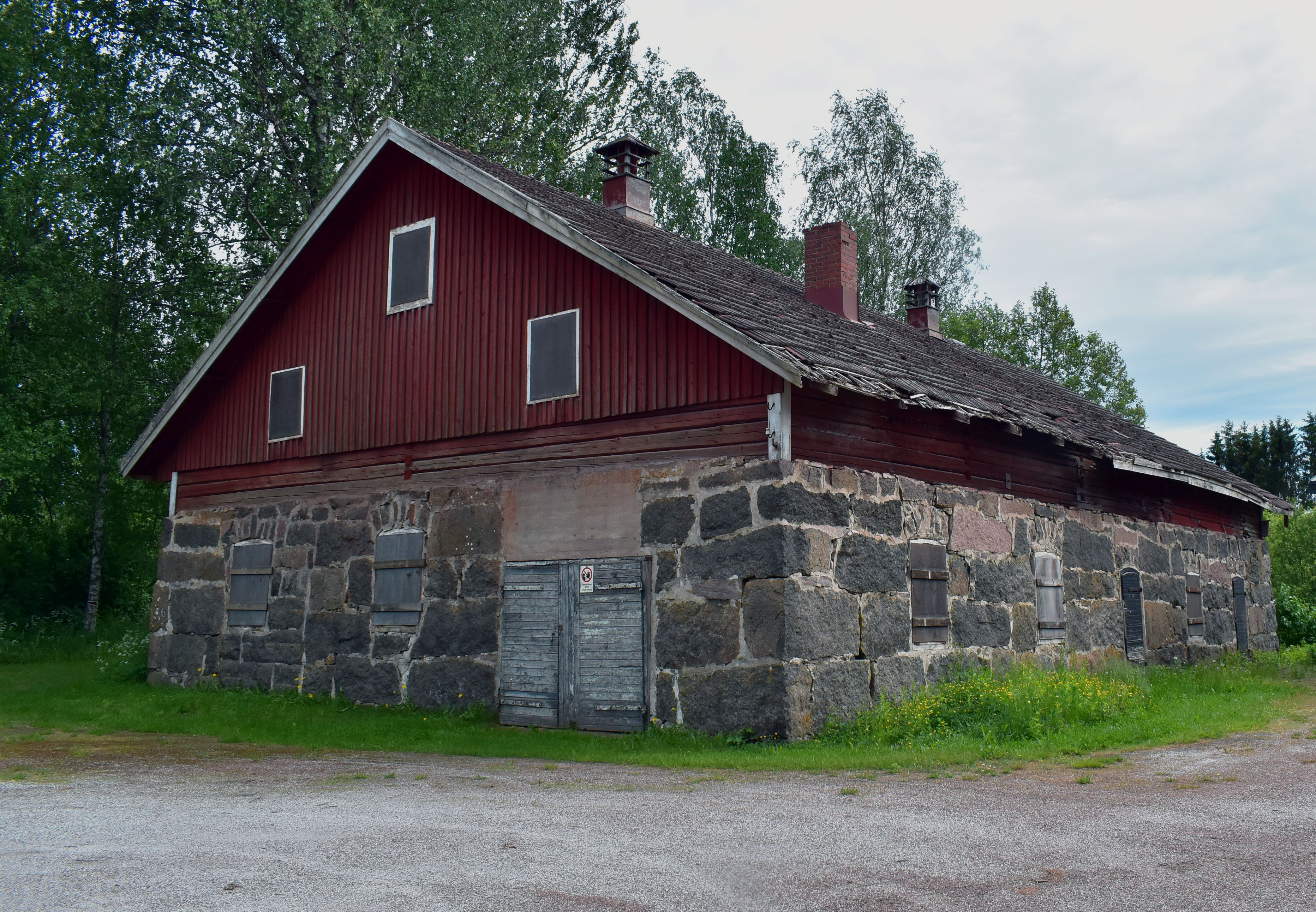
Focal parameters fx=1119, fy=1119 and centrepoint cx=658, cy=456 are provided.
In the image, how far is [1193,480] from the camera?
16844 mm

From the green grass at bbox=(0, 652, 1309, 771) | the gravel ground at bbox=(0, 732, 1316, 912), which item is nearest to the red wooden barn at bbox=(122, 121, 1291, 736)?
the green grass at bbox=(0, 652, 1309, 771)

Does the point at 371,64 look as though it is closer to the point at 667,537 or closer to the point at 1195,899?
the point at 667,537

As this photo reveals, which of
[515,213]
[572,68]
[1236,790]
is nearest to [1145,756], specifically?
[1236,790]

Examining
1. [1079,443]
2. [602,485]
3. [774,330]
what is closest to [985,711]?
[774,330]

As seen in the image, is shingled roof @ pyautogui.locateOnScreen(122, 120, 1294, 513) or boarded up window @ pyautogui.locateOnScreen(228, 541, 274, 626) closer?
shingled roof @ pyautogui.locateOnScreen(122, 120, 1294, 513)

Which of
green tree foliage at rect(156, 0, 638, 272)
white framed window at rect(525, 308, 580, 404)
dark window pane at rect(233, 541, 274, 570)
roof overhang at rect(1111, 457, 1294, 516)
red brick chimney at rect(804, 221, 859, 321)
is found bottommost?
dark window pane at rect(233, 541, 274, 570)

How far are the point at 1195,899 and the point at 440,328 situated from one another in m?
10.7

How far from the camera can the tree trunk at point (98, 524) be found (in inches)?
968

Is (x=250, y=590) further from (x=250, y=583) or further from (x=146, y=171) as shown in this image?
(x=146, y=171)

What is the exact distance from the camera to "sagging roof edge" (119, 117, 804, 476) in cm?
1036

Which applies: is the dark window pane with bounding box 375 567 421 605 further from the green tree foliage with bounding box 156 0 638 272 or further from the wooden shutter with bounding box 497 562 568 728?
the green tree foliage with bounding box 156 0 638 272

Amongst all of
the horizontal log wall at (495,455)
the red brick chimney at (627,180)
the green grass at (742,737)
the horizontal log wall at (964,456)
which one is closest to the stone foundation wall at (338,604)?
the horizontal log wall at (495,455)

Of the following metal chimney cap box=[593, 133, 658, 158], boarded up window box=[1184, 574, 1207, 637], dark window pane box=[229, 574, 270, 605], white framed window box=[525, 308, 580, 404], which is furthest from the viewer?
boarded up window box=[1184, 574, 1207, 637]

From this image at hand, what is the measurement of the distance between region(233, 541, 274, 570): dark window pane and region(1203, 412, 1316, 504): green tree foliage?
4723cm
